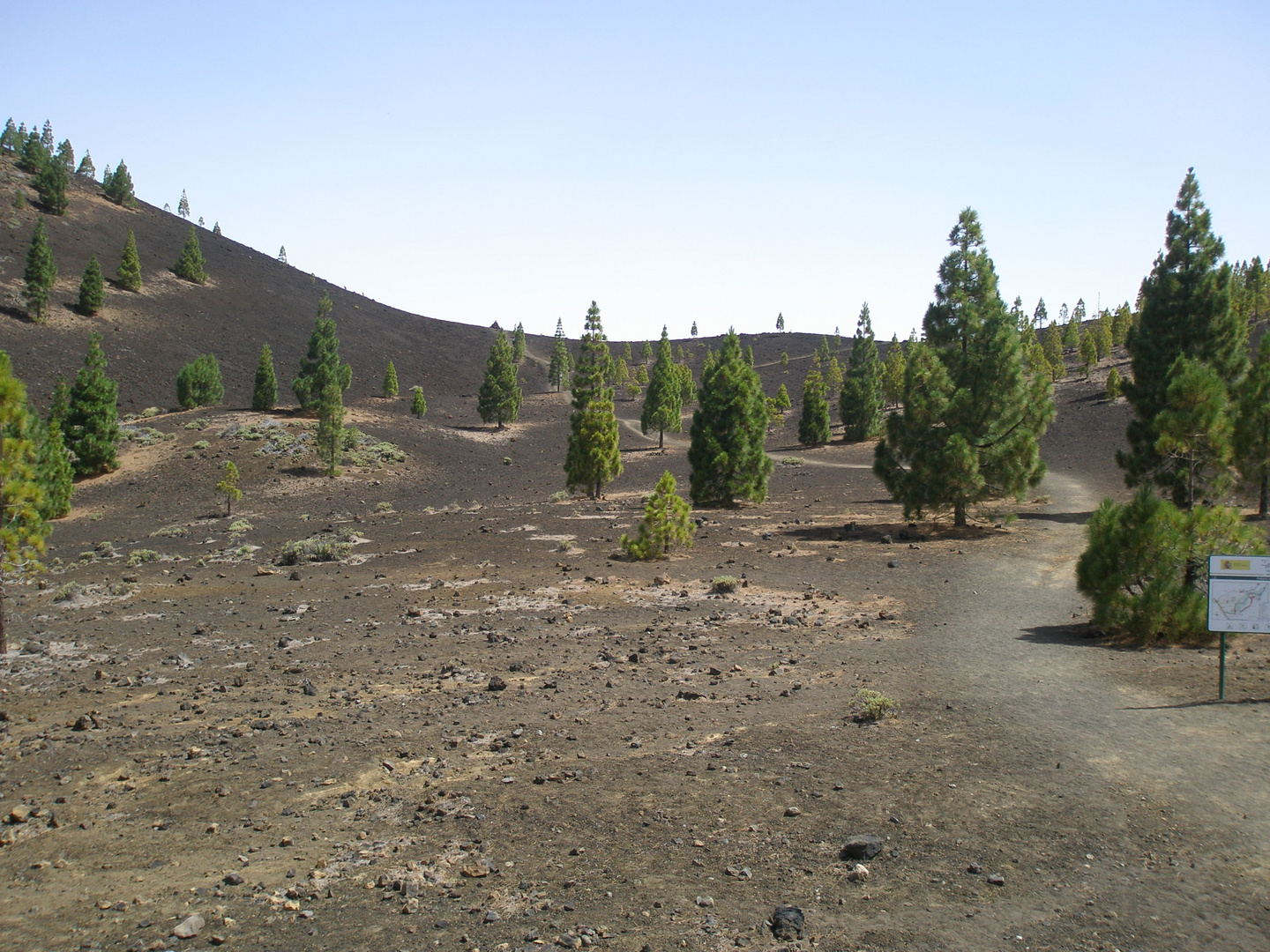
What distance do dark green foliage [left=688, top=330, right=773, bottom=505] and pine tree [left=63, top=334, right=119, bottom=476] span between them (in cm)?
3114

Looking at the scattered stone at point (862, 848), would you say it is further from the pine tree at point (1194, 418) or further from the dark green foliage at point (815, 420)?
the dark green foliage at point (815, 420)

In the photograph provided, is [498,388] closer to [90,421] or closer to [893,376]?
[90,421]

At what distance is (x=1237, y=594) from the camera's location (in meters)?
9.27

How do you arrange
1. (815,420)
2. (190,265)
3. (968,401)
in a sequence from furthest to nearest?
(190,265)
(815,420)
(968,401)

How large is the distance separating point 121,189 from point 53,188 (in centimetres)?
1803

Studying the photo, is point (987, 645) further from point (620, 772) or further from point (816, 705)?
point (620, 772)

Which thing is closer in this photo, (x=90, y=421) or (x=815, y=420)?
(x=90, y=421)

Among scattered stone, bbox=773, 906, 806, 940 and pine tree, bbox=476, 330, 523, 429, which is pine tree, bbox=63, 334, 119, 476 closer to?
pine tree, bbox=476, 330, 523, 429

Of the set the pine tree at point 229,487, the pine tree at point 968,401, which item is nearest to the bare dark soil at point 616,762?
the pine tree at point 968,401

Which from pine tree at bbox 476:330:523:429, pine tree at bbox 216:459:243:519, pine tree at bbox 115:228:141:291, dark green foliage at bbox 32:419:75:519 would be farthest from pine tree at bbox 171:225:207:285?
pine tree at bbox 216:459:243:519

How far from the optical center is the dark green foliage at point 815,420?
69.1m

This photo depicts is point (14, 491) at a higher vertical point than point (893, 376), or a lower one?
lower

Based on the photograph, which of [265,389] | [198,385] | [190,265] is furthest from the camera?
[190,265]

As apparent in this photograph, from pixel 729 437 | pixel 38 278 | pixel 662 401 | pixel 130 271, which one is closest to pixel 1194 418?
pixel 729 437
